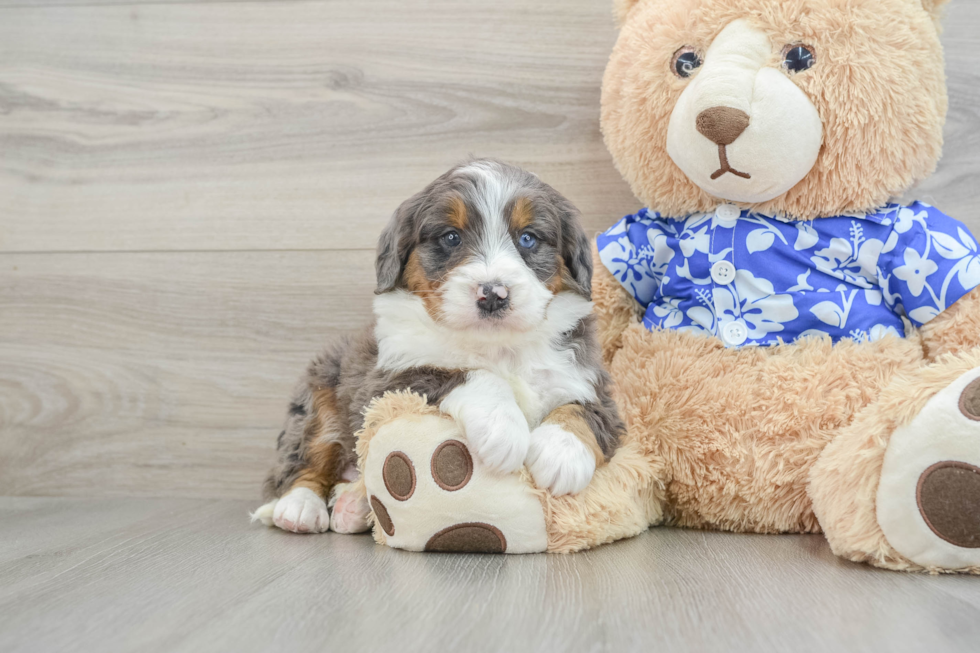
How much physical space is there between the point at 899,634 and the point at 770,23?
133 cm

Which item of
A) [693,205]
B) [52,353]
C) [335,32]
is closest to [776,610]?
[693,205]

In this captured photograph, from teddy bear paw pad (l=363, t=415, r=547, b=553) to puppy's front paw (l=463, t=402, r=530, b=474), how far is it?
29mm

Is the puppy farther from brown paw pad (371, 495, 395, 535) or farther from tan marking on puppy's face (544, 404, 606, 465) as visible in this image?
brown paw pad (371, 495, 395, 535)

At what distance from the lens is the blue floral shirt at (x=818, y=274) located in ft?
6.01

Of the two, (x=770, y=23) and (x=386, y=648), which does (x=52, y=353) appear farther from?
(x=770, y=23)

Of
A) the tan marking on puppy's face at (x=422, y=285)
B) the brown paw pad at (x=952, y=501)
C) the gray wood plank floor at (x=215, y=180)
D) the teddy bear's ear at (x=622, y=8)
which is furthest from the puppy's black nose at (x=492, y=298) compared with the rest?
the teddy bear's ear at (x=622, y=8)


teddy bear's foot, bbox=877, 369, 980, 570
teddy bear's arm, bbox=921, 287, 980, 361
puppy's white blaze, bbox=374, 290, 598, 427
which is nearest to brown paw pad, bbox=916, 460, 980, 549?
teddy bear's foot, bbox=877, 369, 980, 570

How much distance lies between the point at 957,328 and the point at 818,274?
31cm

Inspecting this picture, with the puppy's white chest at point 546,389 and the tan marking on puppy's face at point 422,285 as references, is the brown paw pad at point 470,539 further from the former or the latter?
the tan marking on puppy's face at point 422,285

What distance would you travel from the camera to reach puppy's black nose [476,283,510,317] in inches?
62.4

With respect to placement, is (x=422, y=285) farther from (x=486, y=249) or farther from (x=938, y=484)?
(x=938, y=484)

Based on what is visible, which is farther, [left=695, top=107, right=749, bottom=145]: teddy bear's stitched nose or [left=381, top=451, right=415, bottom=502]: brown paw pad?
[left=695, top=107, right=749, bottom=145]: teddy bear's stitched nose

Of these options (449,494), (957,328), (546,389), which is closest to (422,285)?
(546,389)

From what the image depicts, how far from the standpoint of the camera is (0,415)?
2.64m
